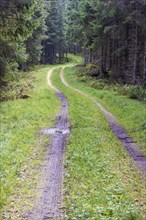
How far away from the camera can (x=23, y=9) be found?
15.5 m

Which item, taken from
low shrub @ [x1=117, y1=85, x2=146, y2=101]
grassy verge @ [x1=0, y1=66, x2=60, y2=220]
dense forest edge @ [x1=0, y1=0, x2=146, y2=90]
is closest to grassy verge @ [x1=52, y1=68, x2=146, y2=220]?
grassy verge @ [x1=0, y1=66, x2=60, y2=220]

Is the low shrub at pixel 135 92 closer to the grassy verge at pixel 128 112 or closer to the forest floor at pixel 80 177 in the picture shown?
the grassy verge at pixel 128 112

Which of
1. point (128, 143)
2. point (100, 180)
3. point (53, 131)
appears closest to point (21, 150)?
point (53, 131)

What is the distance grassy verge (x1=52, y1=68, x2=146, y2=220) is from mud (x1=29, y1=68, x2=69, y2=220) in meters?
0.26

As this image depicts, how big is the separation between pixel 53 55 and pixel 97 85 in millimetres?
50995

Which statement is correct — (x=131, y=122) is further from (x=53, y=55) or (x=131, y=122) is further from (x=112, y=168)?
(x=53, y=55)

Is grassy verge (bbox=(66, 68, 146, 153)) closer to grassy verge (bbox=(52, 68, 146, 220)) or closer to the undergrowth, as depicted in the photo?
the undergrowth

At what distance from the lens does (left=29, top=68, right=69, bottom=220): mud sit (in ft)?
27.3

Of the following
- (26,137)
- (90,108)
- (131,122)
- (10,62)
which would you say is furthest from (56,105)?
(26,137)

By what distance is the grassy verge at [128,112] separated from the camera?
674 inches

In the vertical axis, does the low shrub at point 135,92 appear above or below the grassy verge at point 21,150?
above

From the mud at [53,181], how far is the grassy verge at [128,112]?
3.74m

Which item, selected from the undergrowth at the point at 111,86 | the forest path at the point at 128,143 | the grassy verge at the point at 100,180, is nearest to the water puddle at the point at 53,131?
the grassy verge at the point at 100,180

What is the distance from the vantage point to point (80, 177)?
34.4ft
